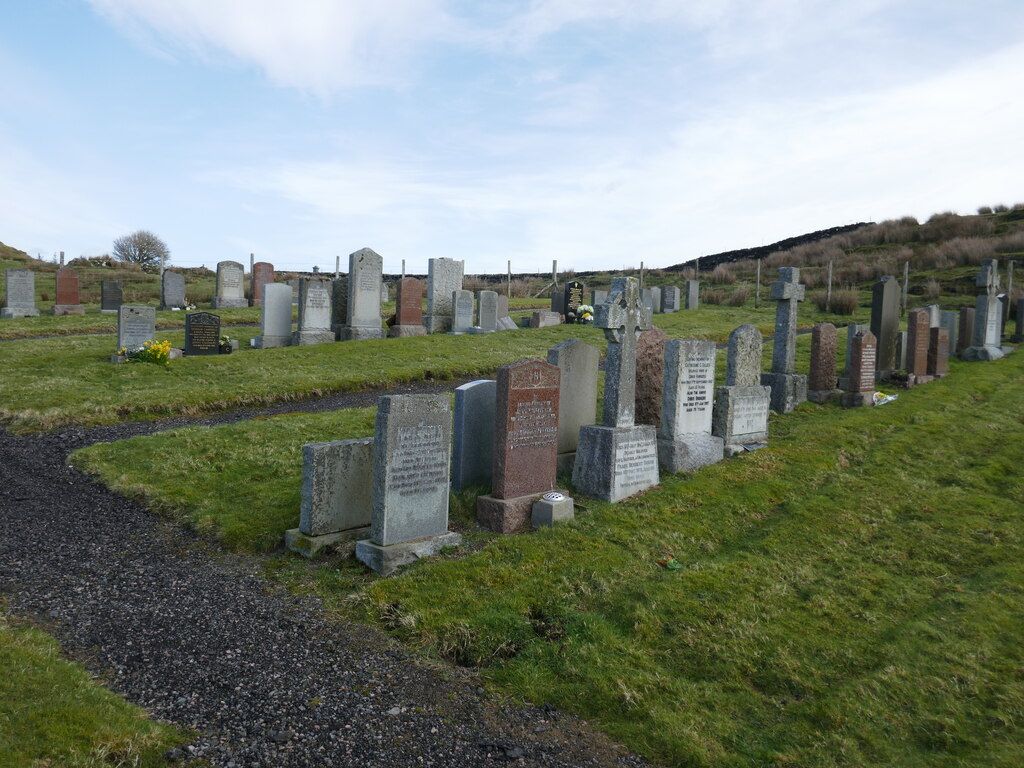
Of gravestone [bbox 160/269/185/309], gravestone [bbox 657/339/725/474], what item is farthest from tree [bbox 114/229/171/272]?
gravestone [bbox 657/339/725/474]

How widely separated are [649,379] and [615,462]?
7.66ft

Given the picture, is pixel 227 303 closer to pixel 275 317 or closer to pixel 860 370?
pixel 275 317

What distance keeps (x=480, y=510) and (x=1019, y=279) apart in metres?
34.4

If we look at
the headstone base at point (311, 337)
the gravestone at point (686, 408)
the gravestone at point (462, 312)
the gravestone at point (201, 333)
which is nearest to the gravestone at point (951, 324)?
the gravestone at point (686, 408)

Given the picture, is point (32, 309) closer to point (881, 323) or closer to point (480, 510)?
point (480, 510)

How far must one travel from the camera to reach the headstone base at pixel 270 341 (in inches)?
806

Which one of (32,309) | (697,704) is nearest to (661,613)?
(697,704)

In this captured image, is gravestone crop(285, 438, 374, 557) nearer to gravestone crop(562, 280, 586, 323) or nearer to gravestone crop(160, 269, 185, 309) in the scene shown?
gravestone crop(562, 280, 586, 323)

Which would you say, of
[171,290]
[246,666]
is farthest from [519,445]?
[171,290]

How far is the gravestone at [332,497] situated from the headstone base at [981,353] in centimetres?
1965

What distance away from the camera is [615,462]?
354 inches

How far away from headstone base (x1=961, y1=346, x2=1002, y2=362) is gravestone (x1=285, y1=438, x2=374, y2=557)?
64.5ft

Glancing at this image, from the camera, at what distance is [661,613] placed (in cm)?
589

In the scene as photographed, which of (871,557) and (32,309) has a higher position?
(32,309)
